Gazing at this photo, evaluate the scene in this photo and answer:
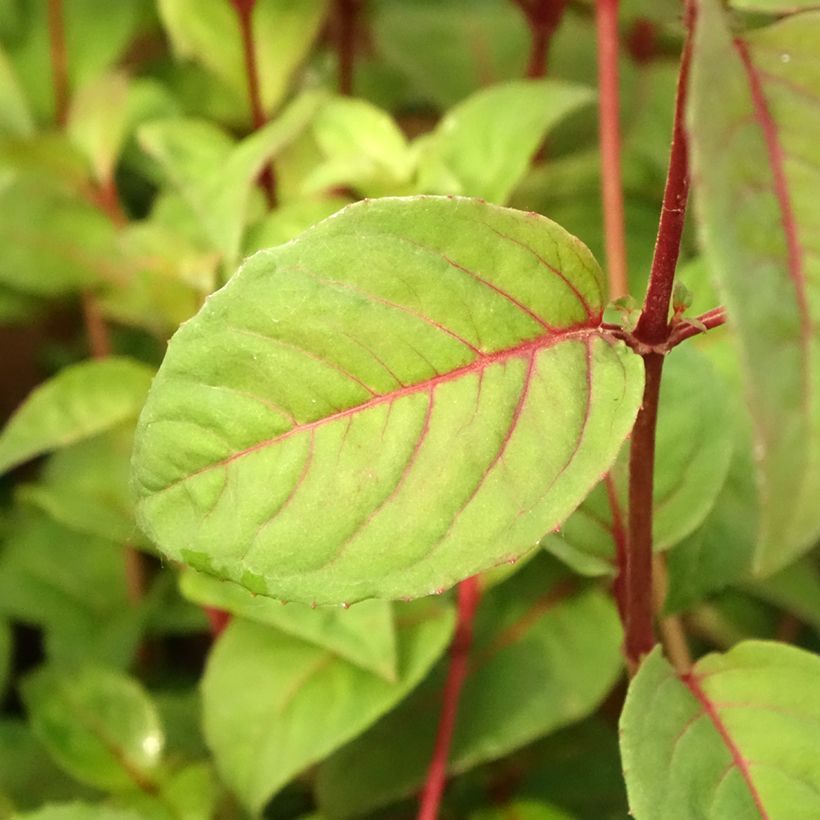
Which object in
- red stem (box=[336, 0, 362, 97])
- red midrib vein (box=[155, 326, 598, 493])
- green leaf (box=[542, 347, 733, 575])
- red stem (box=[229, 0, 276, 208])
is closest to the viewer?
red midrib vein (box=[155, 326, 598, 493])

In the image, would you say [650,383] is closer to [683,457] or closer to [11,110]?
[683,457]

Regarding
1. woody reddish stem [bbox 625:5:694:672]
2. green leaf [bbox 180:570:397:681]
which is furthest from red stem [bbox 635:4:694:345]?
green leaf [bbox 180:570:397:681]

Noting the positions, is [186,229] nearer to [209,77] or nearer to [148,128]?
[148,128]

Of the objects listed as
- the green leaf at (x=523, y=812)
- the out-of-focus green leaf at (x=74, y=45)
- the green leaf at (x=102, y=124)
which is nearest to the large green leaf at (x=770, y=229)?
the green leaf at (x=523, y=812)

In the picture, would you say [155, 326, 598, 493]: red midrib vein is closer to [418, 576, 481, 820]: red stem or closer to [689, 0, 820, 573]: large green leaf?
[689, 0, 820, 573]: large green leaf

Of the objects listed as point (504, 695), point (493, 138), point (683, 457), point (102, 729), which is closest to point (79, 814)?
point (102, 729)

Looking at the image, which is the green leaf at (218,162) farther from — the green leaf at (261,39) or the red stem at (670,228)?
the red stem at (670,228)

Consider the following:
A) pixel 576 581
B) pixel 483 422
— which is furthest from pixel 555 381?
pixel 576 581
